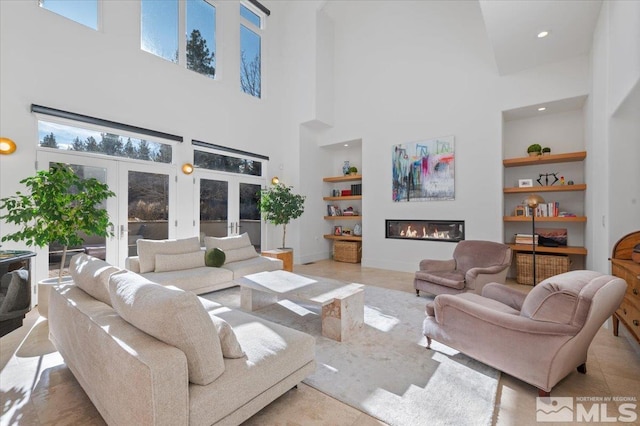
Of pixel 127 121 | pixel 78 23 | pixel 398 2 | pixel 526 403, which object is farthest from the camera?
pixel 398 2

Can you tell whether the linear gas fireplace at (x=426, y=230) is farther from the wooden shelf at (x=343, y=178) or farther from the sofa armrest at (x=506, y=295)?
the sofa armrest at (x=506, y=295)

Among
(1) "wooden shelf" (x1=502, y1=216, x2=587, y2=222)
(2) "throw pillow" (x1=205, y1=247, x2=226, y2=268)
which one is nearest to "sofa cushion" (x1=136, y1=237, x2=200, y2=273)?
(2) "throw pillow" (x1=205, y1=247, x2=226, y2=268)

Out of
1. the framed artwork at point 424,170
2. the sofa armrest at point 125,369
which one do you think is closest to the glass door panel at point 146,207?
the sofa armrest at point 125,369

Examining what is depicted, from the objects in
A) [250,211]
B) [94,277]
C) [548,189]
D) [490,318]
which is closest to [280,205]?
[250,211]

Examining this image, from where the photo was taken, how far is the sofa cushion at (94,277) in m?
1.94

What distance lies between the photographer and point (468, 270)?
156 inches

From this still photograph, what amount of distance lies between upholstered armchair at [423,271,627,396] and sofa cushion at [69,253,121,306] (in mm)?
2544

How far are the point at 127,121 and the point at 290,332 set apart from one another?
181 inches

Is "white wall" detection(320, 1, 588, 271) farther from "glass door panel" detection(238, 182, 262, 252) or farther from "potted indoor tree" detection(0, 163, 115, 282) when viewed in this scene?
"potted indoor tree" detection(0, 163, 115, 282)

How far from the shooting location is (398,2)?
638 cm

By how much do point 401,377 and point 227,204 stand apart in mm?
5209

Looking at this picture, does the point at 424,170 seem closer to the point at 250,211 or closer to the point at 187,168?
the point at 250,211

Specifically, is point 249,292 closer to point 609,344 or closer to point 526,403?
point 526,403

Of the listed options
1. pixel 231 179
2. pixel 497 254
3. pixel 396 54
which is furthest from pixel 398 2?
pixel 497 254
